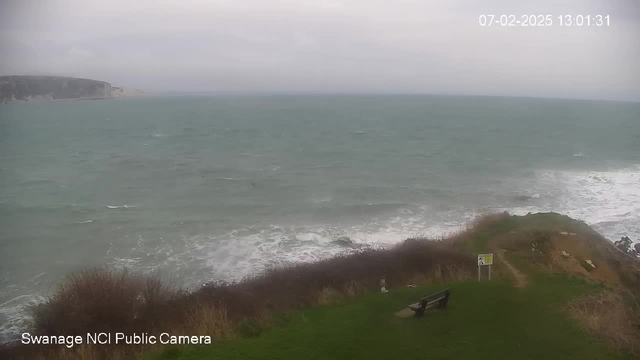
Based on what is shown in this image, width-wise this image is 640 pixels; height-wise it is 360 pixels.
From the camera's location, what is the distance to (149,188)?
39.3 m

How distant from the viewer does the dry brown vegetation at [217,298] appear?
13.6 metres

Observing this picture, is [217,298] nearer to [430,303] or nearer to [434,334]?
[430,303]

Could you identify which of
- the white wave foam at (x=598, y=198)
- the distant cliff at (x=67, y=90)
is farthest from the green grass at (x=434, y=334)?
the distant cliff at (x=67, y=90)

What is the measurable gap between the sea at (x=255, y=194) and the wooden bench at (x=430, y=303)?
35.0ft

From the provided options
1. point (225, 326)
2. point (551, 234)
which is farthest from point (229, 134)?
point (225, 326)

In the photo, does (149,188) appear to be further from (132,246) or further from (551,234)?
(551,234)

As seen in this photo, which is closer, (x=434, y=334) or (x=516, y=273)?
(x=434, y=334)

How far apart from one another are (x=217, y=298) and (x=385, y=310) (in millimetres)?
6141

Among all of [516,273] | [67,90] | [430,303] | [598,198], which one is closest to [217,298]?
[430,303]

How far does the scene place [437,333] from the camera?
11734 millimetres

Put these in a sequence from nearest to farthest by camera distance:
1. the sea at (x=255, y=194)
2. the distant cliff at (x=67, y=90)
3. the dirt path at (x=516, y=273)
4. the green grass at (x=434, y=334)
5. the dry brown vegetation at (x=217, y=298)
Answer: the green grass at (x=434, y=334)
the dry brown vegetation at (x=217, y=298)
the dirt path at (x=516, y=273)
the sea at (x=255, y=194)
the distant cliff at (x=67, y=90)

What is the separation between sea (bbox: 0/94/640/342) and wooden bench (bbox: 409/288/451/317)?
10.7 m

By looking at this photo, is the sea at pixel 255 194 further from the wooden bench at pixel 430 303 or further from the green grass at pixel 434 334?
the wooden bench at pixel 430 303

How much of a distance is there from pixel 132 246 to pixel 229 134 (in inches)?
2044
